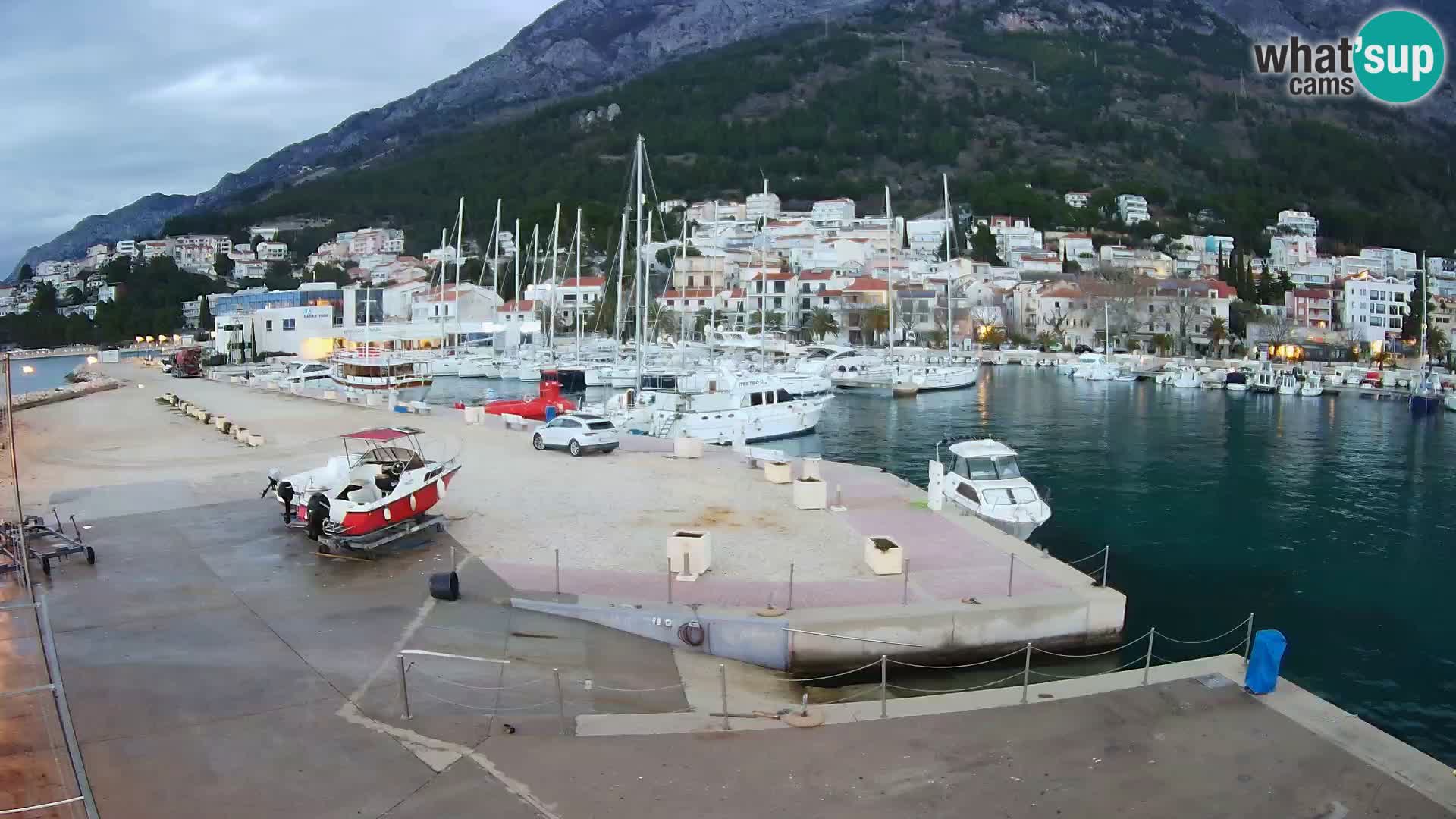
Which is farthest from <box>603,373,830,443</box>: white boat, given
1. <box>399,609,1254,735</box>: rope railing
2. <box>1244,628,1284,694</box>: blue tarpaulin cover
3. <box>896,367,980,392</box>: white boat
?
<box>1244,628,1284,694</box>: blue tarpaulin cover

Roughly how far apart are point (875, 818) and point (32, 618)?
9.17 m

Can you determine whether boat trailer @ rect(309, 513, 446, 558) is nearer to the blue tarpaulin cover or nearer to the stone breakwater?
the blue tarpaulin cover

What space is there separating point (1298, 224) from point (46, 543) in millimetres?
177873

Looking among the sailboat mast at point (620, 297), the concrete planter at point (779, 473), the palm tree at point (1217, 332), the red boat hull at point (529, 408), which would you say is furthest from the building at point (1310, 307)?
the concrete planter at point (779, 473)

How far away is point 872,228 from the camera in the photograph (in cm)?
14475

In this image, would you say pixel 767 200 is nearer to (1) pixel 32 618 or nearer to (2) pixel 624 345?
(2) pixel 624 345

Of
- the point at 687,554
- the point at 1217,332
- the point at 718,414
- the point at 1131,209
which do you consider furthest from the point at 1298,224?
the point at 687,554

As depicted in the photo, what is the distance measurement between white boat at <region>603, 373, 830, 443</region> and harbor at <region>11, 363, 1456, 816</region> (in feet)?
60.9

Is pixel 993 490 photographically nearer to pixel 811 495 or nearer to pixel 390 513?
pixel 811 495

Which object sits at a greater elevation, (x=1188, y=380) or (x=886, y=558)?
(x=1188, y=380)

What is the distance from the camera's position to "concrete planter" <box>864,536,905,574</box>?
13.8m

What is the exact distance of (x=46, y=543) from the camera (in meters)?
15.0

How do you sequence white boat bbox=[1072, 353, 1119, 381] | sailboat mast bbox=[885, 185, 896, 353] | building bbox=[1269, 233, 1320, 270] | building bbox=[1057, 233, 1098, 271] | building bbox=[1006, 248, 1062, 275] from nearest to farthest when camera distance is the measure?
sailboat mast bbox=[885, 185, 896, 353], white boat bbox=[1072, 353, 1119, 381], building bbox=[1006, 248, 1062, 275], building bbox=[1057, 233, 1098, 271], building bbox=[1269, 233, 1320, 270]

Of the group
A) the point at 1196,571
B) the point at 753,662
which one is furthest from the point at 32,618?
the point at 1196,571
